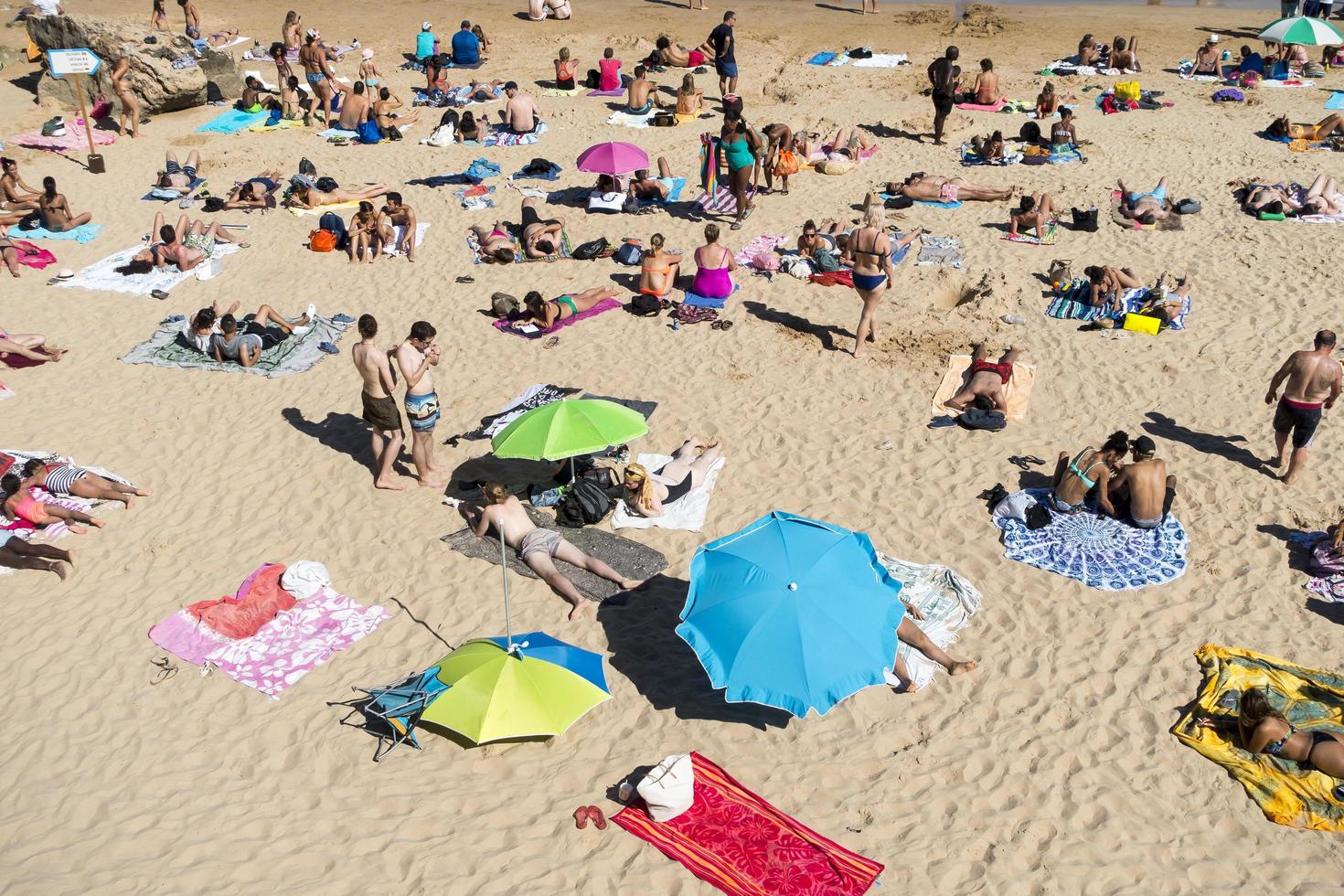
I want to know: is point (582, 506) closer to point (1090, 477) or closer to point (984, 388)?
point (984, 388)

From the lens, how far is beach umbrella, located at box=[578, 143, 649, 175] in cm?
1548

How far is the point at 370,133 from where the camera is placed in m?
19.1

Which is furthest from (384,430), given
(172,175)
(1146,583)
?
(172,175)

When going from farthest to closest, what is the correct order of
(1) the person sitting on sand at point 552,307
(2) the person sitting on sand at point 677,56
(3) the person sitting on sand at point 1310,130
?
(2) the person sitting on sand at point 677,56, (3) the person sitting on sand at point 1310,130, (1) the person sitting on sand at point 552,307

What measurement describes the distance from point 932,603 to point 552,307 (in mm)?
6459

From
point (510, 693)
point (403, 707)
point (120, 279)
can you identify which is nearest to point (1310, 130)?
point (510, 693)

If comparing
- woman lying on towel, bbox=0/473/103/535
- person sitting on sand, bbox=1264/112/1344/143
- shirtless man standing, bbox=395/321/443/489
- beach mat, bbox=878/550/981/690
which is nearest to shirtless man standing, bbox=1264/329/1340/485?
beach mat, bbox=878/550/981/690

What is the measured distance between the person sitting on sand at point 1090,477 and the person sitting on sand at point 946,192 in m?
7.65

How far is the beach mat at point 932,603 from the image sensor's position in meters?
7.73

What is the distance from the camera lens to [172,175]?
17.0m

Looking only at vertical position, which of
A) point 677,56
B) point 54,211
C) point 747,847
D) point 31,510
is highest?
point 677,56

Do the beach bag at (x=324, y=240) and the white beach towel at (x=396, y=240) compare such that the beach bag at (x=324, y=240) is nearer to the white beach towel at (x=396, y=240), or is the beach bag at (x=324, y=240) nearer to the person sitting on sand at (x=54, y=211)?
the white beach towel at (x=396, y=240)

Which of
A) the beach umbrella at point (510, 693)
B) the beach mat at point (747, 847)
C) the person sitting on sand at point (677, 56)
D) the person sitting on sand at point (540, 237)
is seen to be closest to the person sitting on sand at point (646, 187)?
the person sitting on sand at point (540, 237)

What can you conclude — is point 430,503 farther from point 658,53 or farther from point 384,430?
point 658,53
